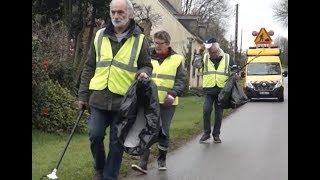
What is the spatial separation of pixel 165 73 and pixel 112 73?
2.04 metres

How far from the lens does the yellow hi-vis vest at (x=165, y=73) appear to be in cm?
789

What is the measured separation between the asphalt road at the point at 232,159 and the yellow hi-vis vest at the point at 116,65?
1.78 m

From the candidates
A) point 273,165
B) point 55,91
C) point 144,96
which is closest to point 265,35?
point 55,91

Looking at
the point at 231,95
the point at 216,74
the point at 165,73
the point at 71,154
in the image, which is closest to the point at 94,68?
the point at 165,73

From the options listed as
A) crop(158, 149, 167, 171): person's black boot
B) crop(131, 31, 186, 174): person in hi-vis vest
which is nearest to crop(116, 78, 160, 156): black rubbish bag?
crop(131, 31, 186, 174): person in hi-vis vest

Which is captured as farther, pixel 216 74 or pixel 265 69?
pixel 265 69

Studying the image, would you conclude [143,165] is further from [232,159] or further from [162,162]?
[232,159]

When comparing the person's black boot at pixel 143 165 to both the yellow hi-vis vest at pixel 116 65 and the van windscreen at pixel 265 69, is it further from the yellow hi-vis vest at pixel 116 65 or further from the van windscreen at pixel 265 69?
the van windscreen at pixel 265 69

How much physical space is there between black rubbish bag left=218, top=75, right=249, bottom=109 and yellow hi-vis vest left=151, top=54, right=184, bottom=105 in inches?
106

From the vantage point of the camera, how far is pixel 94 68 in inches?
244

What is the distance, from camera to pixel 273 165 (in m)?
8.43

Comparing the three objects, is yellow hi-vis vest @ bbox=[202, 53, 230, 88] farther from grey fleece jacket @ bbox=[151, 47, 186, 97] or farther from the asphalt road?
grey fleece jacket @ bbox=[151, 47, 186, 97]
